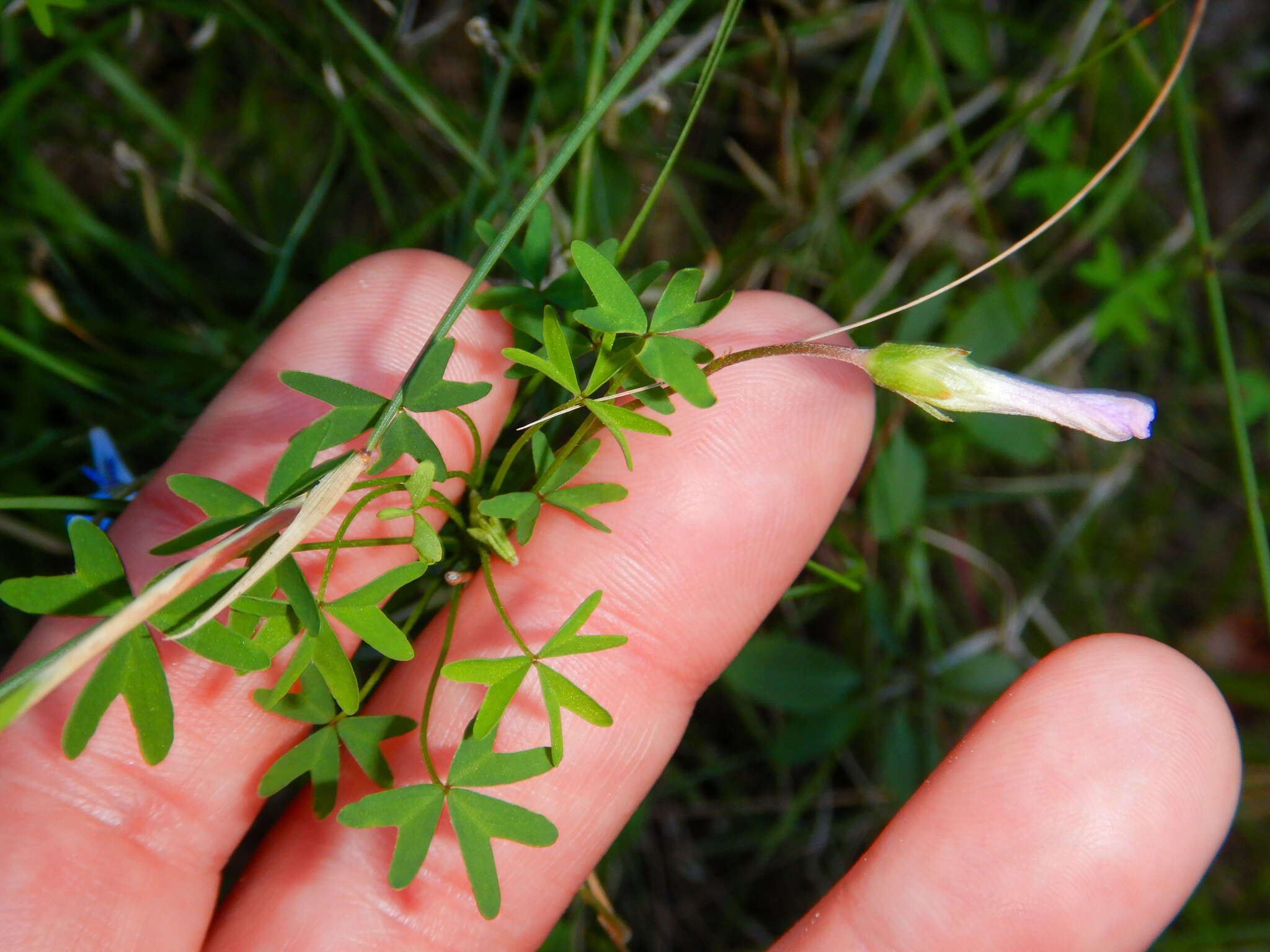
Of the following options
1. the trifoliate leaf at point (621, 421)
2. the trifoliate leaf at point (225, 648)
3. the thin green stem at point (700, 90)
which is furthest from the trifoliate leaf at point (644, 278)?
the trifoliate leaf at point (225, 648)

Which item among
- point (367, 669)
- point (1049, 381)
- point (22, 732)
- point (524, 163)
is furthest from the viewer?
point (1049, 381)

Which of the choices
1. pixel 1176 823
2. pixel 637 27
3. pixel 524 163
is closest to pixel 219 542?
pixel 524 163

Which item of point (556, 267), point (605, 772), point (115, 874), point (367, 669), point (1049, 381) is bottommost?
point (1049, 381)

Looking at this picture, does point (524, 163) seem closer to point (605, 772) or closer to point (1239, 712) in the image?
point (605, 772)

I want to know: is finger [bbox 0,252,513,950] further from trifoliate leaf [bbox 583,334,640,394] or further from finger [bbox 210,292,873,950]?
trifoliate leaf [bbox 583,334,640,394]

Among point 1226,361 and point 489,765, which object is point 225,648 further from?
point 1226,361

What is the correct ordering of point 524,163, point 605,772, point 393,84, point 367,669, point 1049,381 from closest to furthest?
1. point 605,772
2. point 367,669
3. point 524,163
4. point 393,84
5. point 1049,381
